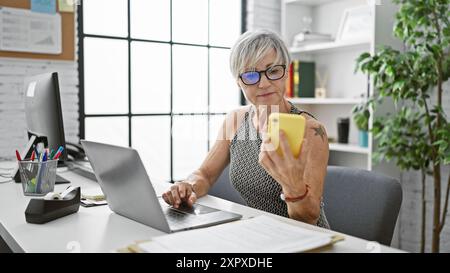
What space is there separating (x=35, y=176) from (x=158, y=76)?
5.86 ft

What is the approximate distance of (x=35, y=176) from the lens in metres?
1.45

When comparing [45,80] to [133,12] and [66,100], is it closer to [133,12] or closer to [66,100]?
[66,100]

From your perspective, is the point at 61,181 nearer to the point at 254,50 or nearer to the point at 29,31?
the point at 254,50

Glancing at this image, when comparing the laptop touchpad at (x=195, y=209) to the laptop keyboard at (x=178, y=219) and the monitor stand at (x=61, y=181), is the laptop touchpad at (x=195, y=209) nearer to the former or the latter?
the laptop keyboard at (x=178, y=219)

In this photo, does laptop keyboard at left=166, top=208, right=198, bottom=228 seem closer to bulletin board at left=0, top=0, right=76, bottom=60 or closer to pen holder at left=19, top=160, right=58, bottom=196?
pen holder at left=19, top=160, right=58, bottom=196

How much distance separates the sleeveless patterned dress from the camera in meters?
1.56

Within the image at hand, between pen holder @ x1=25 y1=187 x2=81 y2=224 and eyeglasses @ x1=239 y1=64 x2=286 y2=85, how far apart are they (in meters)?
0.69

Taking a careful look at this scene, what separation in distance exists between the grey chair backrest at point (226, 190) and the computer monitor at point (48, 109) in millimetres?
674

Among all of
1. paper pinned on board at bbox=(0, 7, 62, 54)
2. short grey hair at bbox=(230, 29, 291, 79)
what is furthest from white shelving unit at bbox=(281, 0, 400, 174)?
paper pinned on board at bbox=(0, 7, 62, 54)

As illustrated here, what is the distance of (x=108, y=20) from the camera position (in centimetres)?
291

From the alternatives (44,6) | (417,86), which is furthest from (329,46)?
(44,6)

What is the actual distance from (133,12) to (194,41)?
516 mm

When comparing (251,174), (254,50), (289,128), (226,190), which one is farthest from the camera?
(226,190)
